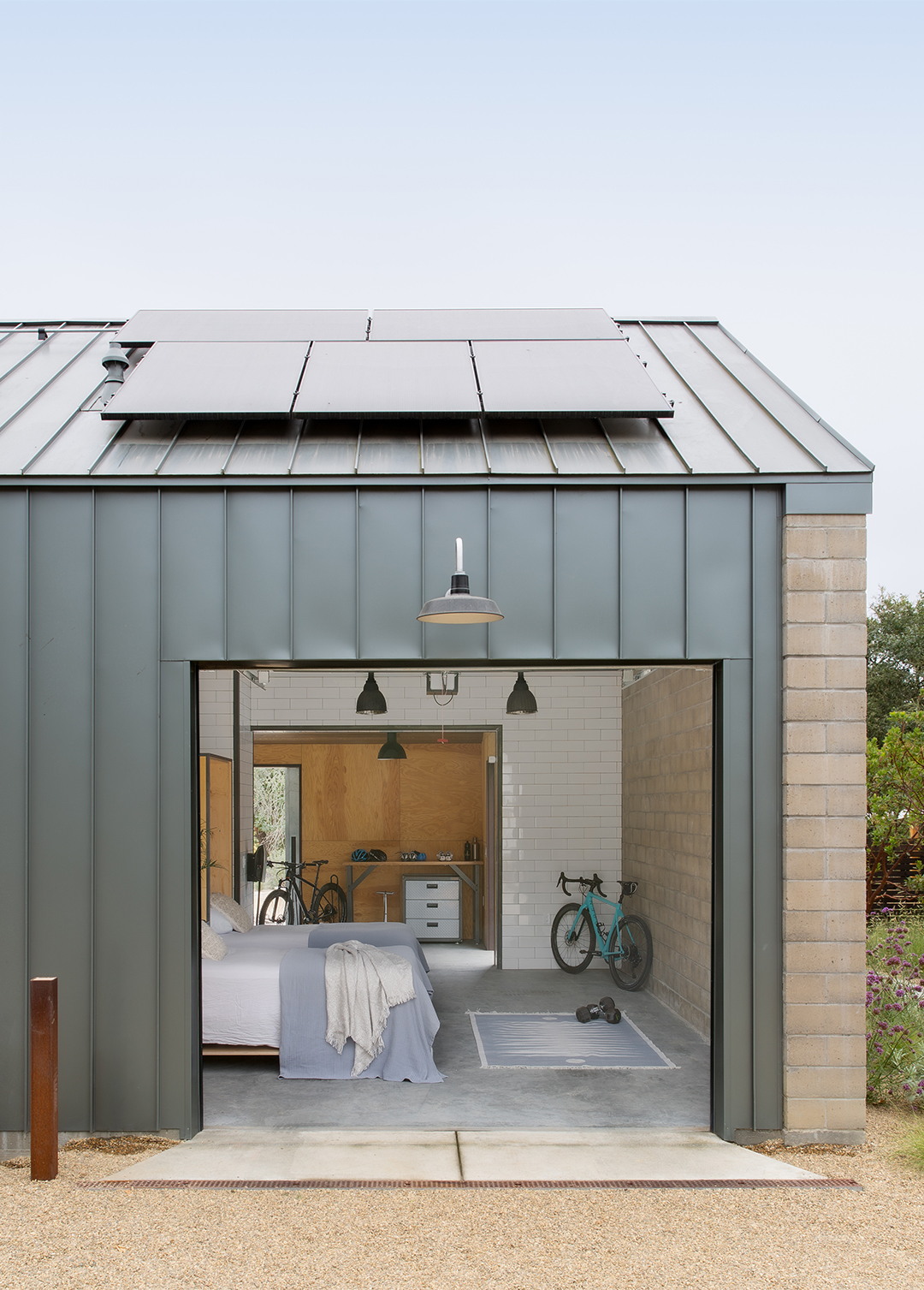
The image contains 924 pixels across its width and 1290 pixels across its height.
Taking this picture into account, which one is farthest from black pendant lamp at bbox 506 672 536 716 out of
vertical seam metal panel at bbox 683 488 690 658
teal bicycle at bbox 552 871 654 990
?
vertical seam metal panel at bbox 683 488 690 658

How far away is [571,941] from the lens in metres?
8.41

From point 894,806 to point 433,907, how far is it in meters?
5.06

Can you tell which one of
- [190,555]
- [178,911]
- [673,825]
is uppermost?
[190,555]

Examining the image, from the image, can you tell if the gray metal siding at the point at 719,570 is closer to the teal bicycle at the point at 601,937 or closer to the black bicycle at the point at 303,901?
the teal bicycle at the point at 601,937

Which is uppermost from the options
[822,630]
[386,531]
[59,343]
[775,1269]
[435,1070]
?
[59,343]

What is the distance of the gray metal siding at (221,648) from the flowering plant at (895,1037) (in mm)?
930

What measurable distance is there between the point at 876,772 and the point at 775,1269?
6819 millimetres

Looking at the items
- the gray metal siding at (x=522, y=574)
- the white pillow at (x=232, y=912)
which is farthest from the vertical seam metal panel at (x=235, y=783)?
the gray metal siding at (x=522, y=574)

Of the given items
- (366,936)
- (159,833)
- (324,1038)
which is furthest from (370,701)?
(159,833)

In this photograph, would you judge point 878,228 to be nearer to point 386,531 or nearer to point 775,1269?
point 386,531

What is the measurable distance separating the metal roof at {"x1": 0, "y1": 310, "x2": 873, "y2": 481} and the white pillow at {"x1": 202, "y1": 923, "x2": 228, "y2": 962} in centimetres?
324

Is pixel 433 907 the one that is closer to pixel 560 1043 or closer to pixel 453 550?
pixel 560 1043

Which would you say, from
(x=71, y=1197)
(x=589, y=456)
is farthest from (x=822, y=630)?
(x=71, y=1197)

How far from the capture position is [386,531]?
13.8ft
